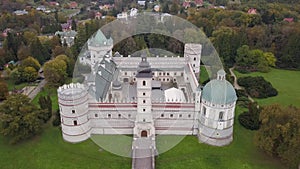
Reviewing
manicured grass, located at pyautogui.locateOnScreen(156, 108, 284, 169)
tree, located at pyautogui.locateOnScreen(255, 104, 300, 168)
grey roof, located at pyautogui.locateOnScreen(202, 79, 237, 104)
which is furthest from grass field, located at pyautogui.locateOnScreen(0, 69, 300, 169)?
grey roof, located at pyautogui.locateOnScreen(202, 79, 237, 104)

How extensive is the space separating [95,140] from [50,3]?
443 feet

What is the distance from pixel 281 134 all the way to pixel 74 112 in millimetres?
30754

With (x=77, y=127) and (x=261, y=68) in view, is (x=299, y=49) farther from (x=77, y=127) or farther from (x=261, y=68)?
(x=77, y=127)

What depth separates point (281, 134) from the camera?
41656 mm

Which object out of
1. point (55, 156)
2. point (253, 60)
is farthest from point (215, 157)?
point (253, 60)

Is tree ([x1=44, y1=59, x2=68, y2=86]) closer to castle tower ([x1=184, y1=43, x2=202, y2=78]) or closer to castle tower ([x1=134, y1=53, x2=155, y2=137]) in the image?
castle tower ([x1=134, y1=53, x2=155, y2=137])

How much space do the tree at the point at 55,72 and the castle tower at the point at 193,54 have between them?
94.5 feet

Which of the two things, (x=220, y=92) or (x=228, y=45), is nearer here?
(x=220, y=92)

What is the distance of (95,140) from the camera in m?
49.1

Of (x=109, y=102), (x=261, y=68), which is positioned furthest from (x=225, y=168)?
(x=261, y=68)

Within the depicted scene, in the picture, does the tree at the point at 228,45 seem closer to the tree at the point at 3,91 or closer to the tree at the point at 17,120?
the tree at the point at 17,120

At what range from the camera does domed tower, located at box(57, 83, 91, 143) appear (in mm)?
45812

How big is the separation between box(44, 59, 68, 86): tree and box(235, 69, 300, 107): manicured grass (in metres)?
43.4

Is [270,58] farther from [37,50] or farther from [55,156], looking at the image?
[37,50]
